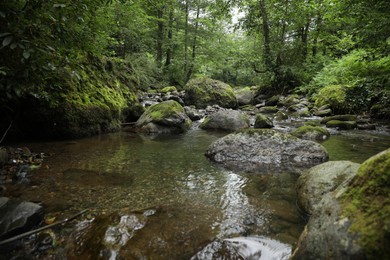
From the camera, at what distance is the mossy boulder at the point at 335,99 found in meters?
11.6

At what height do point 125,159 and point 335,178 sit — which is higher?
point 335,178

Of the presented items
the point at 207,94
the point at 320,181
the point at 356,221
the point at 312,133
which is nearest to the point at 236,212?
the point at 320,181

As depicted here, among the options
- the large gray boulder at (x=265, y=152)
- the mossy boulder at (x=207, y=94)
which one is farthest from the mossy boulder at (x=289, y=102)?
the large gray boulder at (x=265, y=152)

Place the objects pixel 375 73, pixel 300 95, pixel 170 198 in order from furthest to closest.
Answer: pixel 300 95
pixel 375 73
pixel 170 198

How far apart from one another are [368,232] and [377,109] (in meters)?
10.7

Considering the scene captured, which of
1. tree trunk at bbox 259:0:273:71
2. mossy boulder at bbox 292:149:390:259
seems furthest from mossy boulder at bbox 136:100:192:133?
tree trunk at bbox 259:0:273:71

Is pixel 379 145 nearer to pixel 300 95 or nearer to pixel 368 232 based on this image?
pixel 368 232

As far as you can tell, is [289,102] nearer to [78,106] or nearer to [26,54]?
[78,106]

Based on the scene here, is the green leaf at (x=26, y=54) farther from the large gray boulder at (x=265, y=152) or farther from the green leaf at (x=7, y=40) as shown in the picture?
the large gray boulder at (x=265, y=152)

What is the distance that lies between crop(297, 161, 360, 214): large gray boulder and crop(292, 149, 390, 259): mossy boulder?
47.7 inches

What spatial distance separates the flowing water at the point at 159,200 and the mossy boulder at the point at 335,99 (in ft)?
20.7

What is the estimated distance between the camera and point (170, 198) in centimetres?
358

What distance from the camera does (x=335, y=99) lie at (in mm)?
11906

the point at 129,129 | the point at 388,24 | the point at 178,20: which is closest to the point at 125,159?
the point at 129,129
